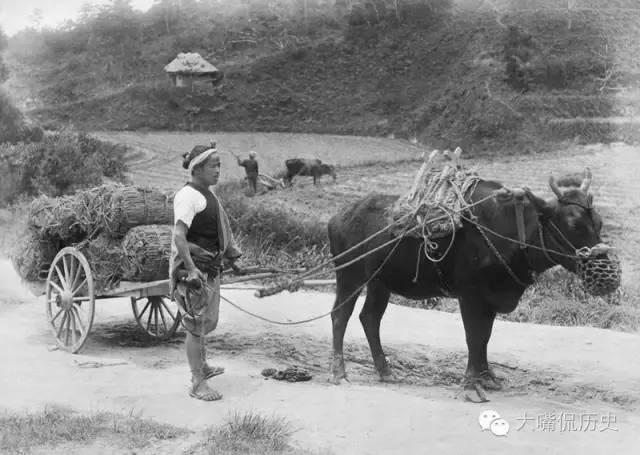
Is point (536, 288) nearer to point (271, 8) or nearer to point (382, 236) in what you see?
point (382, 236)

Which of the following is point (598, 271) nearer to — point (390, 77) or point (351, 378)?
point (351, 378)

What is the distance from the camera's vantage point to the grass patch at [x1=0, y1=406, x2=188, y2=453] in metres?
4.86

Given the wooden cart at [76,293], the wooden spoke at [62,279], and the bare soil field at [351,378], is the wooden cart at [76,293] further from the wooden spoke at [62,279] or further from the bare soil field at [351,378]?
the bare soil field at [351,378]

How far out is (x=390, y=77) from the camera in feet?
95.1

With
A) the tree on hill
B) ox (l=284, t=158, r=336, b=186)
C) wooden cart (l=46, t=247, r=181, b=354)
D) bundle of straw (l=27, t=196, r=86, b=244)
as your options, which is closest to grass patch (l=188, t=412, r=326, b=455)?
wooden cart (l=46, t=247, r=181, b=354)

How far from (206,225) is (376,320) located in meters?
1.91

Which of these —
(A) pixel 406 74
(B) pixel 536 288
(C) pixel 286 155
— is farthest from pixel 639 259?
(A) pixel 406 74

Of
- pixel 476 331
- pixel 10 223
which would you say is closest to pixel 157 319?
pixel 476 331

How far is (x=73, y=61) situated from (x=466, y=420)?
2442 centimetres

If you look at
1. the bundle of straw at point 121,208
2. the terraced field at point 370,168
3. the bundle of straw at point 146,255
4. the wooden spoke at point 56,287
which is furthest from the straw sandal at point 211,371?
the terraced field at point 370,168

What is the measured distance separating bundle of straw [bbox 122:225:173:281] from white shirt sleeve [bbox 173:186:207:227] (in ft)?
4.91

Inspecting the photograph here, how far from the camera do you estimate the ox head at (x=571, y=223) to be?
582 cm

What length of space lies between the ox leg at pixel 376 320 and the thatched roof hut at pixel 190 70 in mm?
21302

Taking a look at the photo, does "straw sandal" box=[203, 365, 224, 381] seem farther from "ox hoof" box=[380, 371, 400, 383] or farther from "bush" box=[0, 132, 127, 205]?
"bush" box=[0, 132, 127, 205]
